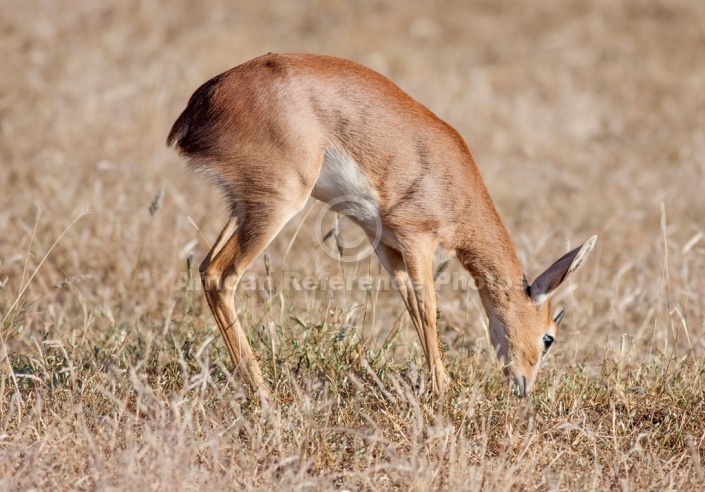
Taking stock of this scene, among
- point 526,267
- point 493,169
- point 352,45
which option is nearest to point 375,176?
point 526,267

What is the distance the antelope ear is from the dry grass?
42cm

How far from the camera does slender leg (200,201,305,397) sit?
405 cm

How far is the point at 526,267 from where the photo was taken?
625 cm

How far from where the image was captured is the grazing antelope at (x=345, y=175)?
404cm

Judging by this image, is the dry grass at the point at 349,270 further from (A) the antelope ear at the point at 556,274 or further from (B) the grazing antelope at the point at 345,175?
(A) the antelope ear at the point at 556,274

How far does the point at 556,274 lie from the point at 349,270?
2384mm

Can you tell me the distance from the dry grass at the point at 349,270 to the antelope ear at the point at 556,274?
42 cm

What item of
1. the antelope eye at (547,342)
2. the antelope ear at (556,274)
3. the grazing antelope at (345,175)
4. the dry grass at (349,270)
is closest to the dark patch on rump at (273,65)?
the grazing antelope at (345,175)

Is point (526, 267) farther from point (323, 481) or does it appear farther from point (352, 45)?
point (352, 45)

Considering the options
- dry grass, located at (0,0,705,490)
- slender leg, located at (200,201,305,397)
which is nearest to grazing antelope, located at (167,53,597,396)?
slender leg, located at (200,201,305,397)

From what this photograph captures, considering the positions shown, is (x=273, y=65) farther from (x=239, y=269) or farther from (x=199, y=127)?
(x=239, y=269)

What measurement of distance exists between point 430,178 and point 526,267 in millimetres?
2212

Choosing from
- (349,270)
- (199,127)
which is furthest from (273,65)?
(349,270)

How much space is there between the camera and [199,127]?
4129mm
